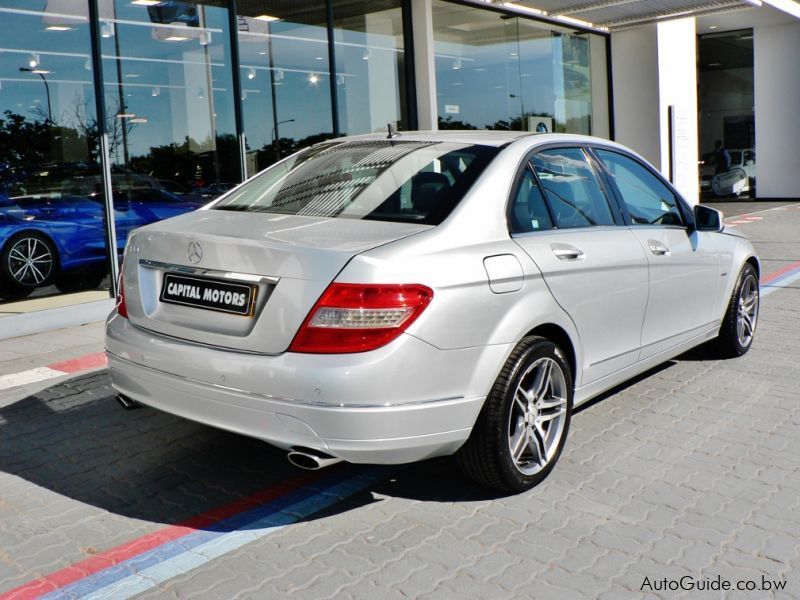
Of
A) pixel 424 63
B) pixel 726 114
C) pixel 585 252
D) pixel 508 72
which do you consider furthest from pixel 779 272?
pixel 726 114

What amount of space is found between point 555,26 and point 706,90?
11.0 m

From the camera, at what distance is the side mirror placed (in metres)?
5.48

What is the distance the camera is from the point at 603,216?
466 cm

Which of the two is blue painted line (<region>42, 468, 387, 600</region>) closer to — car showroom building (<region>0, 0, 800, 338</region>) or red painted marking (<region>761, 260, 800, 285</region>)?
car showroom building (<region>0, 0, 800, 338</region>)

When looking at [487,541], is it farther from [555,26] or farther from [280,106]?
[555,26]

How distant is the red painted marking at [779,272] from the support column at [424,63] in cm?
515

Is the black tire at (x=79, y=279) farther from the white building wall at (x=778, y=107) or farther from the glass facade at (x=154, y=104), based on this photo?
the white building wall at (x=778, y=107)

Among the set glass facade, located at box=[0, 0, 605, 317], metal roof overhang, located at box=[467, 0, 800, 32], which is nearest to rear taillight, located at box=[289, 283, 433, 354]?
glass facade, located at box=[0, 0, 605, 317]

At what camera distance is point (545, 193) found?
4.26m

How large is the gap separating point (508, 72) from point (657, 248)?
1099 centimetres

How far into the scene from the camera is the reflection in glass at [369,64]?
12000mm

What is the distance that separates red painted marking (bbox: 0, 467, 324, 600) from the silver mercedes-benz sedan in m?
0.46

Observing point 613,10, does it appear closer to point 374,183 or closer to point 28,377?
point 28,377

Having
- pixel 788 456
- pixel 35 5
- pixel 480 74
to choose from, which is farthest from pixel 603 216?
pixel 480 74
